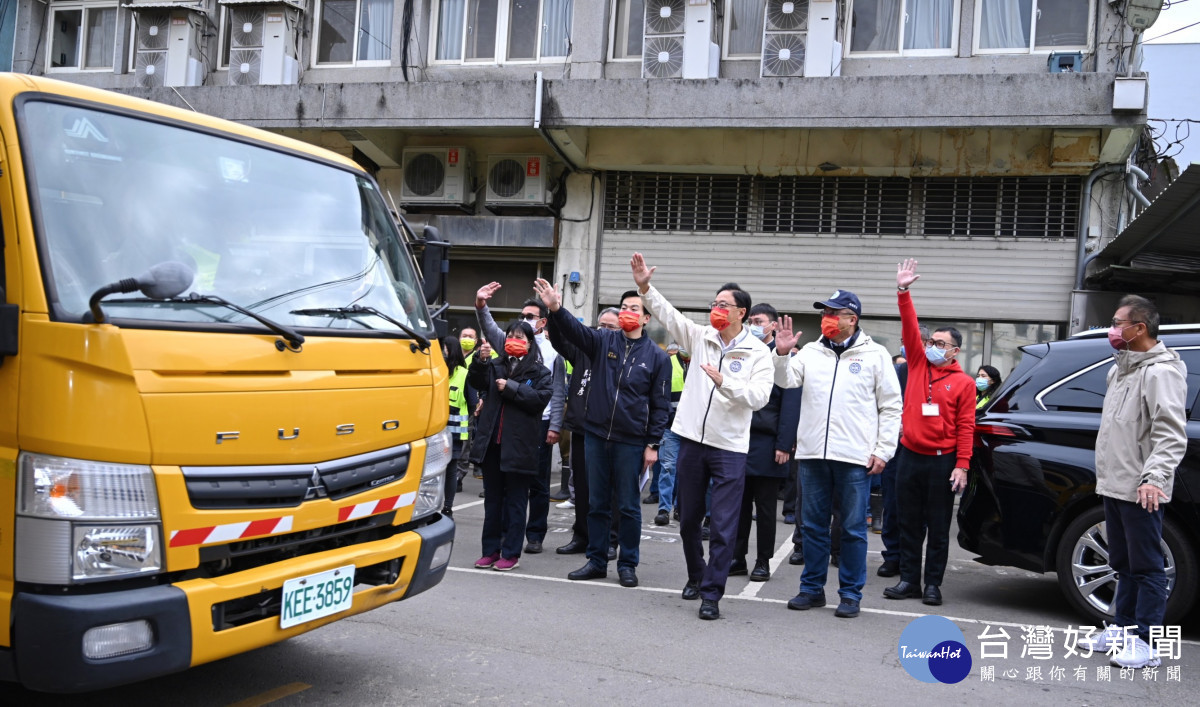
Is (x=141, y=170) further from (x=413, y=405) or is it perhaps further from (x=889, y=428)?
(x=889, y=428)

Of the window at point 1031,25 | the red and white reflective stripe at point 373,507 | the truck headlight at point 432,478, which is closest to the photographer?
the red and white reflective stripe at point 373,507

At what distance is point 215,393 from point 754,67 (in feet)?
41.8

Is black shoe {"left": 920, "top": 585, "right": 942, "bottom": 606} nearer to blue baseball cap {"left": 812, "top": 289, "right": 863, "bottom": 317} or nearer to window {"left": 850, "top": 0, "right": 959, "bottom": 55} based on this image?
blue baseball cap {"left": 812, "top": 289, "right": 863, "bottom": 317}

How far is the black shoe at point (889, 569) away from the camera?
25.6ft

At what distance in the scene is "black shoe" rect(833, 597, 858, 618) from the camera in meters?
6.26

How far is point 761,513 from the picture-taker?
7.58 m

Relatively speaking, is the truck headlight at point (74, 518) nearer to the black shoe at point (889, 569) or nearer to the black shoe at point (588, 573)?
the black shoe at point (588, 573)

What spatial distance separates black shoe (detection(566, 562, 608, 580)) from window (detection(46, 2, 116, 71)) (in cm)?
1587

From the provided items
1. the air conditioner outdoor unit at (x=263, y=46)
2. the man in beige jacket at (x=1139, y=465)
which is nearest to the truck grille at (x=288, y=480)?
the man in beige jacket at (x=1139, y=465)

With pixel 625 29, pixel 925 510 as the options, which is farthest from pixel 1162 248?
pixel 625 29

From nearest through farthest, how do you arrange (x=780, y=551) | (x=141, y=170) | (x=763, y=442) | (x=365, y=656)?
1. (x=141, y=170)
2. (x=365, y=656)
3. (x=763, y=442)
4. (x=780, y=551)

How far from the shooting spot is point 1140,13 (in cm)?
1216

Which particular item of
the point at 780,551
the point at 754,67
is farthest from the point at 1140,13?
the point at 780,551

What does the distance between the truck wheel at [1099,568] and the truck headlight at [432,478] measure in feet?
13.0
